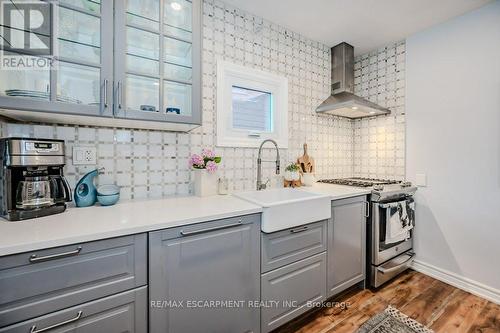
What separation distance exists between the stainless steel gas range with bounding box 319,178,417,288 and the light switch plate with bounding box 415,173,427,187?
0.19 meters

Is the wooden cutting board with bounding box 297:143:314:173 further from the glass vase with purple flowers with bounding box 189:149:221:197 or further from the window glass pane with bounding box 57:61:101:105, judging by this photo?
the window glass pane with bounding box 57:61:101:105

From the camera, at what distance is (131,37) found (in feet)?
4.09

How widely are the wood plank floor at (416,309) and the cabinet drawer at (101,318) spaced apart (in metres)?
1.02

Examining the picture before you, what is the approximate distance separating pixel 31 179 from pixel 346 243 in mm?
2107

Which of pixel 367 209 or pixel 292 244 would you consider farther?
pixel 367 209

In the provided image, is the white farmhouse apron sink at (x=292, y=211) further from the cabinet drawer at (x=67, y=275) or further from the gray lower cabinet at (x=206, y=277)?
the cabinet drawer at (x=67, y=275)

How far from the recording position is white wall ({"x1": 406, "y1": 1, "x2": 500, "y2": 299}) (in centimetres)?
181

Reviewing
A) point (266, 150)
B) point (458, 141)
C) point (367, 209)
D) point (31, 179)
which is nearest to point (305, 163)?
point (266, 150)

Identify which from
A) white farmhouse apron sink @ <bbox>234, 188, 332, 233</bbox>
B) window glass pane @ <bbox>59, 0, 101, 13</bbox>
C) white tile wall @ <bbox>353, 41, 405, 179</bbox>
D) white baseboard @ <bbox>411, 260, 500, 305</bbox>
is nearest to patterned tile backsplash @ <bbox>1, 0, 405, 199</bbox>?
white tile wall @ <bbox>353, 41, 405, 179</bbox>

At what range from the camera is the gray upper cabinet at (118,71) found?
3.43ft

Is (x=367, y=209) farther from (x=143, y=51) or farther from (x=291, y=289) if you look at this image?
(x=143, y=51)

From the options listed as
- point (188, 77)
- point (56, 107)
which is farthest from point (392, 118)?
point (56, 107)

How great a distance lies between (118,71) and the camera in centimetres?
119

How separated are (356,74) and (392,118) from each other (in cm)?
81
